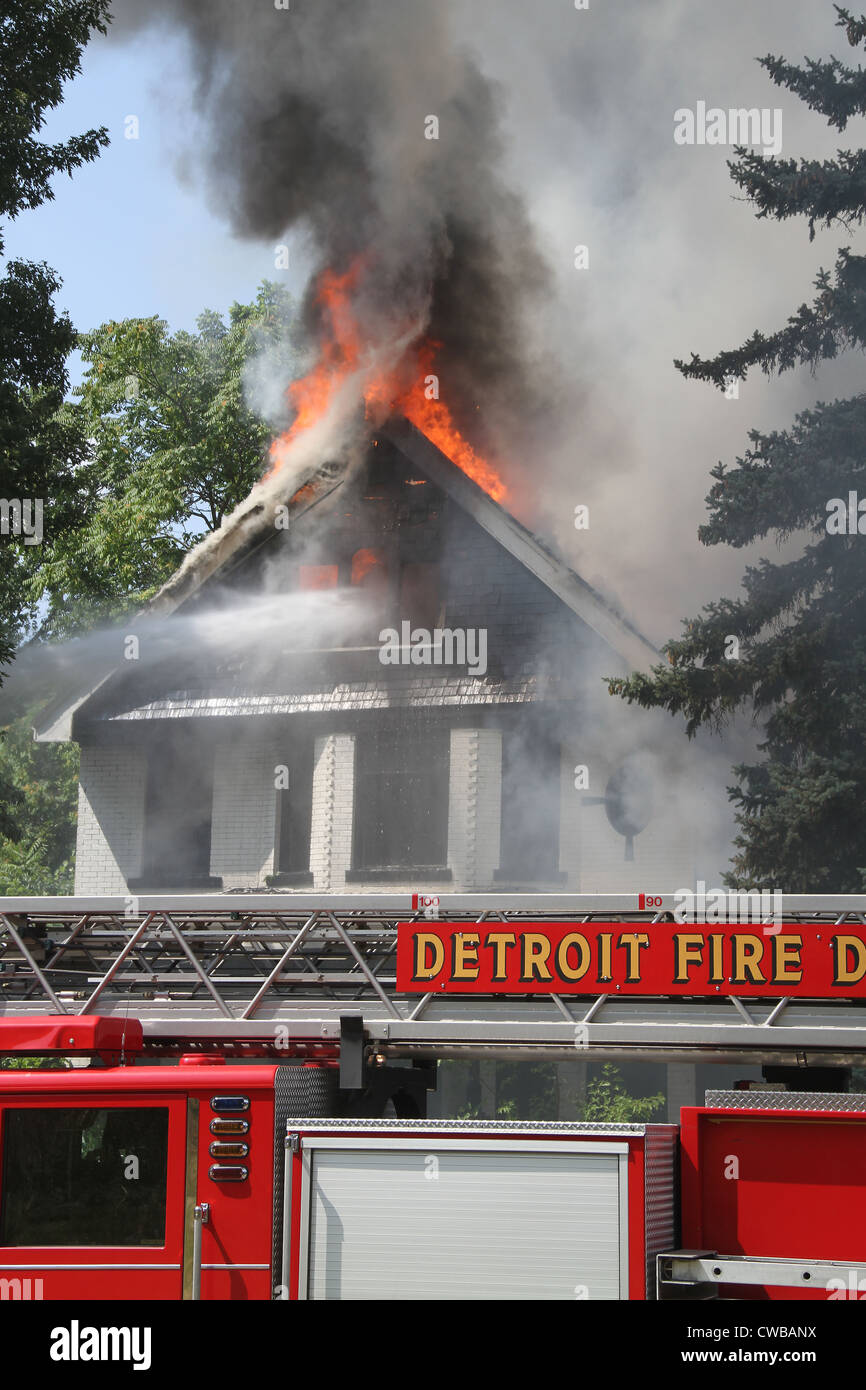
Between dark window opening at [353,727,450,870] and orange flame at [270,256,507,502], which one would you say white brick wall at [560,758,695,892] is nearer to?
dark window opening at [353,727,450,870]

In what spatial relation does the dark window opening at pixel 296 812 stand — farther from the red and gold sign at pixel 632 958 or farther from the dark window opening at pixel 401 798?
the red and gold sign at pixel 632 958

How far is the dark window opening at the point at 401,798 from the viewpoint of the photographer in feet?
58.9

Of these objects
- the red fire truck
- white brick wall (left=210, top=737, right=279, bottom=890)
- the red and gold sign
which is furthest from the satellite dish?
the red and gold sign

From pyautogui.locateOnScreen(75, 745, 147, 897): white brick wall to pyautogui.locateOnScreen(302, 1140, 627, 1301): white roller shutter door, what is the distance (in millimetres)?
12940

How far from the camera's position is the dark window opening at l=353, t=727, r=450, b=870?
18.0 m

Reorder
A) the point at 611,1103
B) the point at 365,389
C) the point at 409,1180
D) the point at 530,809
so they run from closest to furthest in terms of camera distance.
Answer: the point at 409,1180
the point at 530,809
the point at 365,389
the point at 611,1103

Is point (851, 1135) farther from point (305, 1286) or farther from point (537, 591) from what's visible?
point (537, 591)

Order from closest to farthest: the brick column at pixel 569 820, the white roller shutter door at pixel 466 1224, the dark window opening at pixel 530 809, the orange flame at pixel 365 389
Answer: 1. the white roller shutter door at pixel 466 1224
2. the brick column at pixel 569 820
3. the dark window opening at pixel 530 809
4. the orange flame at pixel 365 389

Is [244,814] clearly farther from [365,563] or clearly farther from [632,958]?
[632,958]

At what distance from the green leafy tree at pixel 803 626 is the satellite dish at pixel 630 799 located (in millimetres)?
1093

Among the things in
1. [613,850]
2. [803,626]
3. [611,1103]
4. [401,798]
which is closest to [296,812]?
[401,798]

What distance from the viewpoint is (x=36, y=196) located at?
17.2 m

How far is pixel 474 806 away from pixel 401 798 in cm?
110

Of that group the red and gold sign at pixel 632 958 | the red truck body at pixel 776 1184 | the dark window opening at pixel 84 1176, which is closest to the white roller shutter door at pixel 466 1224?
the red truck body at pixel 776 1184
